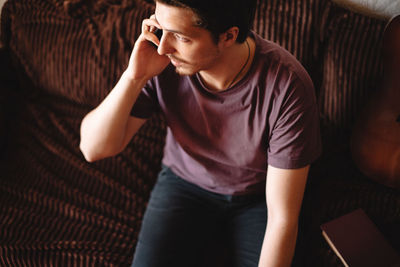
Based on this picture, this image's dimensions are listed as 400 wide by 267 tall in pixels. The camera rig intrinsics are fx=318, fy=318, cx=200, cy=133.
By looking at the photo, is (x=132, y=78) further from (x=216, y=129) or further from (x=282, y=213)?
(x=282, y=213)

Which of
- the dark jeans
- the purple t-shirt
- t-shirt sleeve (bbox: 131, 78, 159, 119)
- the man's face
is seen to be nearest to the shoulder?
the purple t-shirt

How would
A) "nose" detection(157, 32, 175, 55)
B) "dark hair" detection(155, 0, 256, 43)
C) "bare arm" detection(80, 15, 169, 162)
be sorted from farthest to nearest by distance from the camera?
"bare arm" detection(80, 15, 169, 162), "nose" detection(157, 32, 175, 55), "dark hair" detection(155, 0, 256, 43)

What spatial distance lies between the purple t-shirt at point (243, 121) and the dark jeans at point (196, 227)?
0.17 ft

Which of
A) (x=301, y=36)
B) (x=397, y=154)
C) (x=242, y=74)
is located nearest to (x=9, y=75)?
(x=242, y=74)

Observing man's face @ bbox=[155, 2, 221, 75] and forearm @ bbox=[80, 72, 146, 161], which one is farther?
forearm @ bbox=[80, 72, 146, 161]

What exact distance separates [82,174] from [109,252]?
0.37 m

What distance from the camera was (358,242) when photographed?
96 centimetres

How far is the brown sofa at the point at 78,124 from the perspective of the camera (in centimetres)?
110

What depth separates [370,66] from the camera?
3.66ft

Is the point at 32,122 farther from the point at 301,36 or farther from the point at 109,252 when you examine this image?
the point at 301,36

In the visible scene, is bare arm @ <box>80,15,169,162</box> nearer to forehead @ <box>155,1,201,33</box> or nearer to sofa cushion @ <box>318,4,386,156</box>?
forehead @ <box>155,1,201,33</box>

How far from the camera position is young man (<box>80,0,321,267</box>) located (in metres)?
0.81

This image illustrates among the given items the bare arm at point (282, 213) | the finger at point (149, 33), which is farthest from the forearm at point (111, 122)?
the bare arm at point (282, 213)

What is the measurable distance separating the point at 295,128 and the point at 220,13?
35 cm
